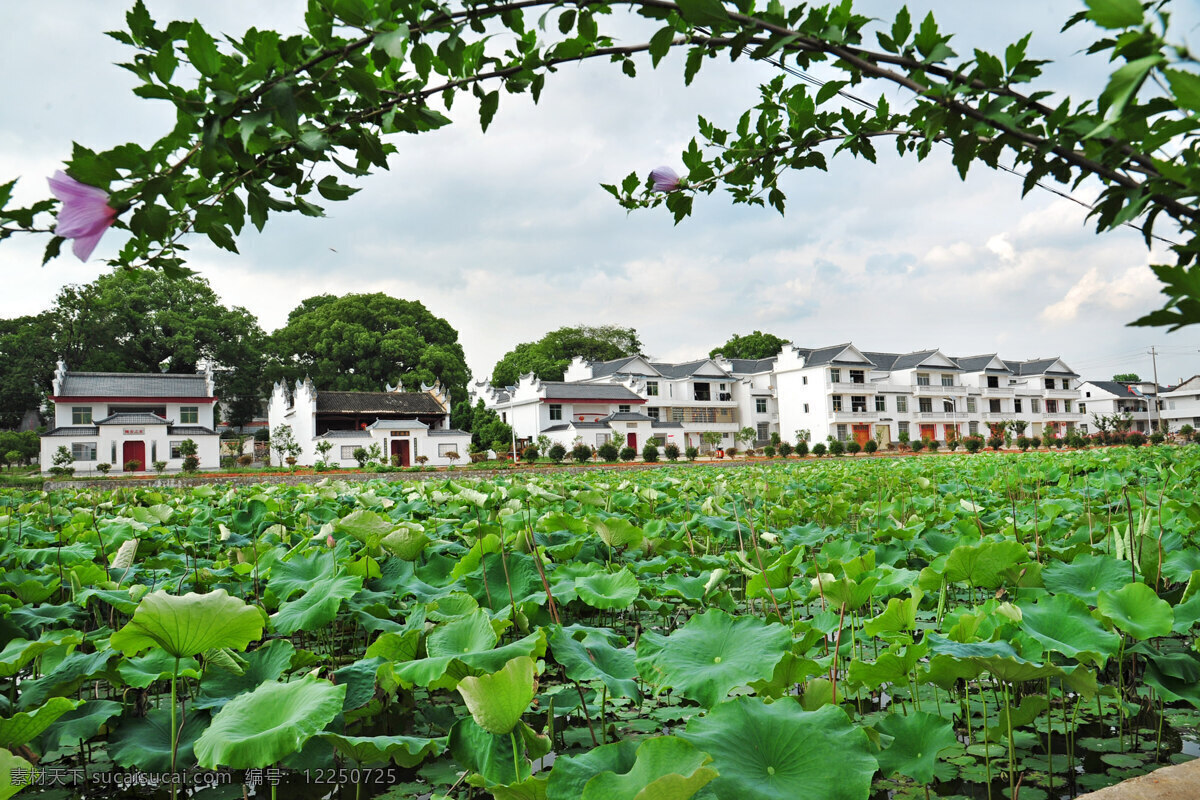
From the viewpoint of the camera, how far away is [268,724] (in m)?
1.09

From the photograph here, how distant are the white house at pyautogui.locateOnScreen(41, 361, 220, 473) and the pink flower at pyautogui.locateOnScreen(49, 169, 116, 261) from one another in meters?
28.4

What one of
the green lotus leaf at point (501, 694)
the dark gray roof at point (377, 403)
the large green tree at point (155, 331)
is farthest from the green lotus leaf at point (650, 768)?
the large green tree at point (155, 331)

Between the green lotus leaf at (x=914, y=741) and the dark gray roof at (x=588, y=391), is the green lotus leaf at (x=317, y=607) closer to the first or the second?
the green lotus leaf at (x=914, y=741)

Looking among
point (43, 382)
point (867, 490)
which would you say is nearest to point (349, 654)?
point (867, 490)

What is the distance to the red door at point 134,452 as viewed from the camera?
1005 inches

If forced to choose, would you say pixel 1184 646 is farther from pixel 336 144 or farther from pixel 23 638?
pixel 23 638

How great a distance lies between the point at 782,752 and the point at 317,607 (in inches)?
47.2

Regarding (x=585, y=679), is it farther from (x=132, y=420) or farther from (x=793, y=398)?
(x=793, y=398)

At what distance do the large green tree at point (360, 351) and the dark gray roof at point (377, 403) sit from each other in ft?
12.4

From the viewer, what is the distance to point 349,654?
225 centimetres

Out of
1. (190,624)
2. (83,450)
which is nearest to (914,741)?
(190,624)

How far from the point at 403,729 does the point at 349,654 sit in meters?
0.69

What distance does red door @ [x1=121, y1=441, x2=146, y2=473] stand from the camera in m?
25.5

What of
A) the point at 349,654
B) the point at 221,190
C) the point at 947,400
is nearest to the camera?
the point at 221,190
